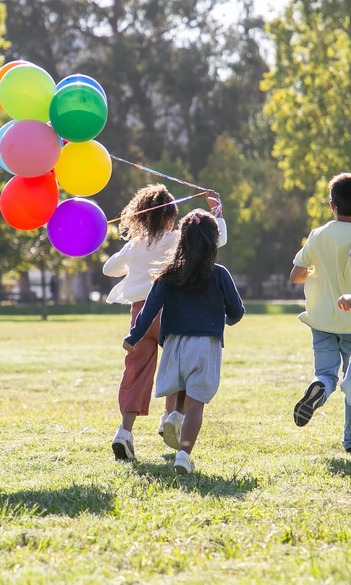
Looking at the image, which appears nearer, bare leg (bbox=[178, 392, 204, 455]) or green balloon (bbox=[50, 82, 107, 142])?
bare leg (bbox=[178, 392, 204, 455])

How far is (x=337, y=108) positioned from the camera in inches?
1321

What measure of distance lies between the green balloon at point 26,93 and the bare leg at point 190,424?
2139 millimetres

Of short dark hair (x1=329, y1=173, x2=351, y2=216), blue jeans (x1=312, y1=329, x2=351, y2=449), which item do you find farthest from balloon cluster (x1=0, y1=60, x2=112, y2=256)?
blue jeans (x1=312, y1=329, x2=351, y2=449)

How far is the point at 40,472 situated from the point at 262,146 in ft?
151

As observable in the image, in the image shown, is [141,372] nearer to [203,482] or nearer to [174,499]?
[203,482]

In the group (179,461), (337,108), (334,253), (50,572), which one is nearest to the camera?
(50,572)

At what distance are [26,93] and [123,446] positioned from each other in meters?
2.37

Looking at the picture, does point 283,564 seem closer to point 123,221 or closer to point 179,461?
point 179,461

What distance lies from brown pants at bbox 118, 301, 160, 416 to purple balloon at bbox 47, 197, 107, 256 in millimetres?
710

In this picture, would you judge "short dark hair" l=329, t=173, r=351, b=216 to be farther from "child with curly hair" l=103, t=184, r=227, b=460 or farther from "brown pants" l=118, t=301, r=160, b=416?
"brown pants" l=118, t=301, r=160, b=416

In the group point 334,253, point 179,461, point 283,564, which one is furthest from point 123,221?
point 283,564

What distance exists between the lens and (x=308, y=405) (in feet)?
20.8

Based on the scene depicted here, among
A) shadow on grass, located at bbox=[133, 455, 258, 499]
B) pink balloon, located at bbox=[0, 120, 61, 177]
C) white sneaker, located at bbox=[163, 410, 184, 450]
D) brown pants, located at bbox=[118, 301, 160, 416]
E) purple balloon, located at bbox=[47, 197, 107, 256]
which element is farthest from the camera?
brown pants, located at bbox=[118, 301, 160, 416]

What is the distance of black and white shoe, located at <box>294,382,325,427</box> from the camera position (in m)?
6.34
